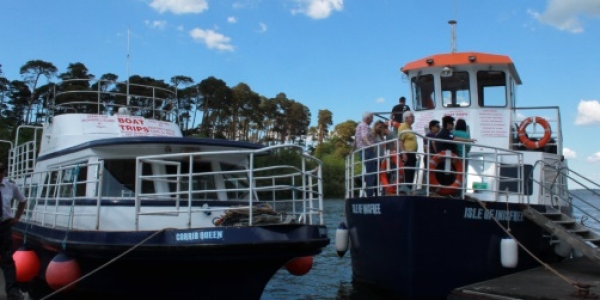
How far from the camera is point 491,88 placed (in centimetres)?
1173

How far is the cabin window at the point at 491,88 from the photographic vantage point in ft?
38.2

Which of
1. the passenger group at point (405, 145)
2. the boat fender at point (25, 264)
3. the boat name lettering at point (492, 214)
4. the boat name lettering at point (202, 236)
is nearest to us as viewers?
the boat name lettering at point (202, 236)

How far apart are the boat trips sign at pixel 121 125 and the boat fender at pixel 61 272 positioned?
3.67 metres

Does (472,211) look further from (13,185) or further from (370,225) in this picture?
(13,185)

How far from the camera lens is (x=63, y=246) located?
741 centimetres

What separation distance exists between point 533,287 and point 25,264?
711 centimetres

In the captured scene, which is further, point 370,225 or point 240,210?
point 370,225

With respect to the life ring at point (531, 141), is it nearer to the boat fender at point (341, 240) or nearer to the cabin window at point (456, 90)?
the cabin window at point (456, 90)

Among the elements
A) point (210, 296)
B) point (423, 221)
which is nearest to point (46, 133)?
point (210, 296)

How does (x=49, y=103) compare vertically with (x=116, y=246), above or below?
above

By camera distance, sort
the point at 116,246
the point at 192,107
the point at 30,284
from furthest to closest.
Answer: the point at 192,107 → the point at 30,284 → the point at 116,246

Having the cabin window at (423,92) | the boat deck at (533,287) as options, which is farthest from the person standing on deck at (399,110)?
the boat deck at (533,287)

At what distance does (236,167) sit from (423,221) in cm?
318

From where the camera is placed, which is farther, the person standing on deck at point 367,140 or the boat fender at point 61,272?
the person standing on deck at point 367,140
